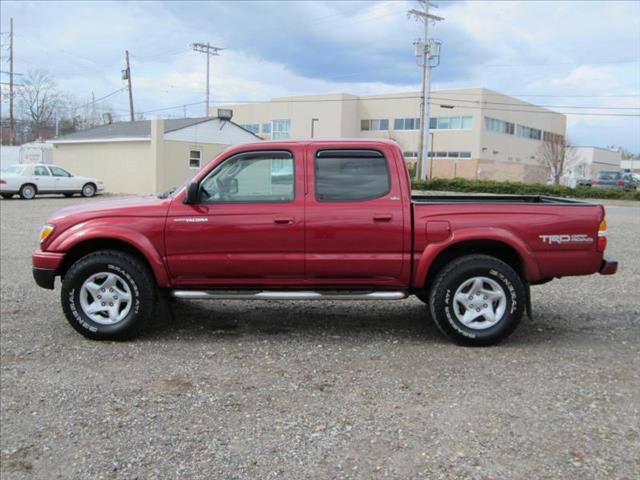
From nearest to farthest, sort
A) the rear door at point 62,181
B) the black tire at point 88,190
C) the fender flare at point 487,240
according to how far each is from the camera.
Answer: the fender flare at point 487,240 → the rear door at point 62,181 → the black tire at point 88,190

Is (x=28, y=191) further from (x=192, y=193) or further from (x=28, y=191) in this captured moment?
(x=192, y=193)

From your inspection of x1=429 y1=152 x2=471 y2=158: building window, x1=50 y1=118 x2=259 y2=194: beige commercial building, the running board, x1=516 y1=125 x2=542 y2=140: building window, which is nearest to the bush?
x1=50 y1=118 x2=259 y2=194: beige commercial building

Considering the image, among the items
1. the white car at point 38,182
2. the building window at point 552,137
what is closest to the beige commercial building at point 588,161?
the building window at point 552,137

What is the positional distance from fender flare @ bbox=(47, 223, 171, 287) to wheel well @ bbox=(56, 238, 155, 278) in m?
0.08

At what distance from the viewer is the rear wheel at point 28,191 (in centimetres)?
2662

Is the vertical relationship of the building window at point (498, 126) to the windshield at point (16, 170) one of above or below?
above

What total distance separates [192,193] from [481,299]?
274 cm

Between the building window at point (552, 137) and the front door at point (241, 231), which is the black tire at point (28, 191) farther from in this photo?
the building window at point (552, 137)

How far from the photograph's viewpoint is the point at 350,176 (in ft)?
18.3

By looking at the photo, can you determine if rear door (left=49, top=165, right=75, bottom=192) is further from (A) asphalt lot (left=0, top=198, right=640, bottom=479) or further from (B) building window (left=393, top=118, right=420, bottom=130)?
(B) building window (left=393, top=118, right=420, bottom=130)

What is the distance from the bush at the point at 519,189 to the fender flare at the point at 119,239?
121 feet

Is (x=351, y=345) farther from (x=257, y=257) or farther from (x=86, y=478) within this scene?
(x=86, y=478)

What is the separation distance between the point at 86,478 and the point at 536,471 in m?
2.45

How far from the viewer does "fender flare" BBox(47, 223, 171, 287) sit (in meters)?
5.46
